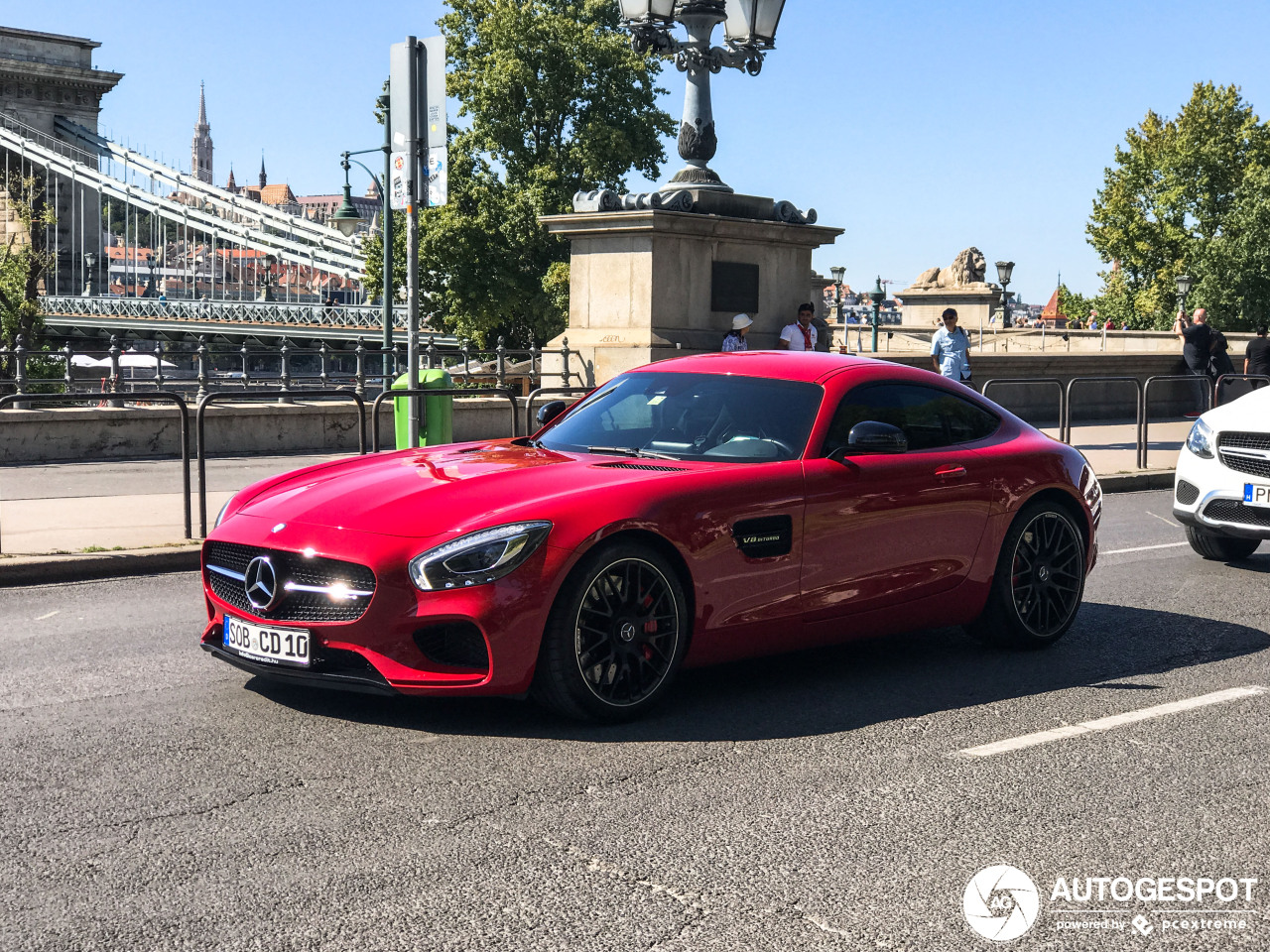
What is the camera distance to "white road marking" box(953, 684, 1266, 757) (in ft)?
16.7

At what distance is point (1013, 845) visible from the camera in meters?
4.05

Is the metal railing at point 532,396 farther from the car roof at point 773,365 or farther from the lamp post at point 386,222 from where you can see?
the lamp post at point 386,222

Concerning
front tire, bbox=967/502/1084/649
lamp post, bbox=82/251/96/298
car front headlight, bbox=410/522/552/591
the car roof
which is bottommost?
front tire, bbox=967/502/1084/649

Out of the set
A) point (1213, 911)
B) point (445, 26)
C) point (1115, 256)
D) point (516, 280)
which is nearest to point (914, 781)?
point (1213, 911)

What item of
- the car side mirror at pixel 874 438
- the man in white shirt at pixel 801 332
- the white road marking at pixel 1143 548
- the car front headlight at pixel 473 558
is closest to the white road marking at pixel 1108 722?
the car side mirror at pixel 874 438

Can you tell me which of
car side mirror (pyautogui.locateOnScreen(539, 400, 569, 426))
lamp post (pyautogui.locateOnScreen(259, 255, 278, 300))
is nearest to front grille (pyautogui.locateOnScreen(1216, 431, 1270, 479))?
car side mirror (pyautogui.locateOnScreen(539, 400, 569, 426))

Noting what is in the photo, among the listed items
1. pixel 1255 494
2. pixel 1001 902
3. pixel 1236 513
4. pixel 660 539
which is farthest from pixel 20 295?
pixel 1001 902

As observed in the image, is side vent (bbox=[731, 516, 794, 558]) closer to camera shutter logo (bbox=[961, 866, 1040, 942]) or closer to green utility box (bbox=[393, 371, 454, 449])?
camera shutter logo (bbox=[961, 866, 1040, 942])

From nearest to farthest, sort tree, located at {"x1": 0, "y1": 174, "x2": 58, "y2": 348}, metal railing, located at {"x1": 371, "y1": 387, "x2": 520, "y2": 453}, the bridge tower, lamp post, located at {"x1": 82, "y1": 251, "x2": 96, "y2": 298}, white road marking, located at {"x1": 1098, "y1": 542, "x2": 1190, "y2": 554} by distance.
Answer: white road marking, located at {"x1": 1098, "y1": 542, "x2": 1190, "y2": 554} → metal railing, located at {"x1": 371, "y1": 387, "x2": 520, "y2": 453} → tree, located at {"x1": 0, "y1": 174, "x2": 58, "y2": 348} → lamp post, located at {"x1": 82, "y1": 251, "x2": 96, "y2": 298} → the bridge tower

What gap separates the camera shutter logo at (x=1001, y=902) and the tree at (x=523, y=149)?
43490 mm

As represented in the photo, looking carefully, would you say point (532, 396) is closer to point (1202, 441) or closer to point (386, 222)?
point (1202, 441)

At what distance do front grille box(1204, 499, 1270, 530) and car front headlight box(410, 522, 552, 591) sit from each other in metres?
5.83

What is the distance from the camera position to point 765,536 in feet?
18.3

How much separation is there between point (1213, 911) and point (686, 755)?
181cm
